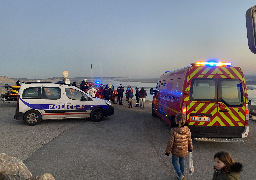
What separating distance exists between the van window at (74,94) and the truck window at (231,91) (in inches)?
243

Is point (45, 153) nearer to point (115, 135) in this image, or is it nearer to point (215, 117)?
point (115, 135)

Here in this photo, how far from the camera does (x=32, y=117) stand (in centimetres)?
895

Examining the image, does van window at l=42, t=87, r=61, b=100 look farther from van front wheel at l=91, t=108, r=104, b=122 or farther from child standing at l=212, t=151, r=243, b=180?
child standing at l=212, t=151, r=243, b=180

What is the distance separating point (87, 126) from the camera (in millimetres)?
8898

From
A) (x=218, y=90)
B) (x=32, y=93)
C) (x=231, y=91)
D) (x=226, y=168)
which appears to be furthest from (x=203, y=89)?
(x=32, y=93)

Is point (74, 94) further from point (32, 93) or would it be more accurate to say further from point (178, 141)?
point (178, 141)

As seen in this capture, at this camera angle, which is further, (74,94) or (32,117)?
(74,94)

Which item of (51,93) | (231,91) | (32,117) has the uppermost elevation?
(231,91)

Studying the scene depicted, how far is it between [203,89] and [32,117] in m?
7.23

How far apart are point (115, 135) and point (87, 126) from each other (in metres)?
1.95

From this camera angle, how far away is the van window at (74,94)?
9562 mm

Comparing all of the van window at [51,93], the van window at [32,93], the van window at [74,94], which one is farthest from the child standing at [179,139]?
the van window at [32,93]

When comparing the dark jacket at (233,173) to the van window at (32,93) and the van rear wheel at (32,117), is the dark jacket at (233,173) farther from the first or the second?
the van window at (32,93)

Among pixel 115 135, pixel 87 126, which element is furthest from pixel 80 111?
pixel 115 135
